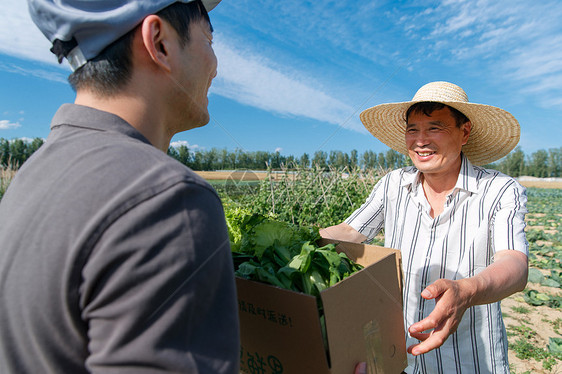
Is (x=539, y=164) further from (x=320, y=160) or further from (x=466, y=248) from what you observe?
(x=466, y=248)

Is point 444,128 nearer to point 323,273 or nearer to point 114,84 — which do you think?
point 323,273

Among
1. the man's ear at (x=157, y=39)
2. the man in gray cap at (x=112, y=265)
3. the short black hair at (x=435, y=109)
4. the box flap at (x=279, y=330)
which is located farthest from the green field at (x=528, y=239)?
the man in gray cap at (x=112, y=265)

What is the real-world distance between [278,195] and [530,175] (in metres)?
102

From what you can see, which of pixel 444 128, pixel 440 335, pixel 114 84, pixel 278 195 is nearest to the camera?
A: pixel 114 84

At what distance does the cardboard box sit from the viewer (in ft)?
3.44

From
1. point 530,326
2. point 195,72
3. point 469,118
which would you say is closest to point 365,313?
point 195,72

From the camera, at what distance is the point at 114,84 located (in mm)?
909

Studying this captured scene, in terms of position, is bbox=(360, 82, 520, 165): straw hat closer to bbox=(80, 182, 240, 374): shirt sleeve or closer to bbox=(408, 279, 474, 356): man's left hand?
bbox=(408, 279, 474, 356): man's left hand

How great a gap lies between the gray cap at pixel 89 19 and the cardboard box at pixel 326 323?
34.4 inches

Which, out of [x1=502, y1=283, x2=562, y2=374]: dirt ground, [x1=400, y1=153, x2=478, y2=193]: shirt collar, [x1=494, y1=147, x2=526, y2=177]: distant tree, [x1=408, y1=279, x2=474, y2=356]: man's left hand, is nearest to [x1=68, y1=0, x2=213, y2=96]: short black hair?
[x1=408, y1=279, x2=474, y2=356]: man's left hand

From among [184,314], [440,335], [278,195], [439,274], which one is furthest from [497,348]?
[278,195]

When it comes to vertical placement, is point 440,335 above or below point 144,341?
below

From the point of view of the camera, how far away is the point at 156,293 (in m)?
0.61

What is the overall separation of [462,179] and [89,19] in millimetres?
2097
